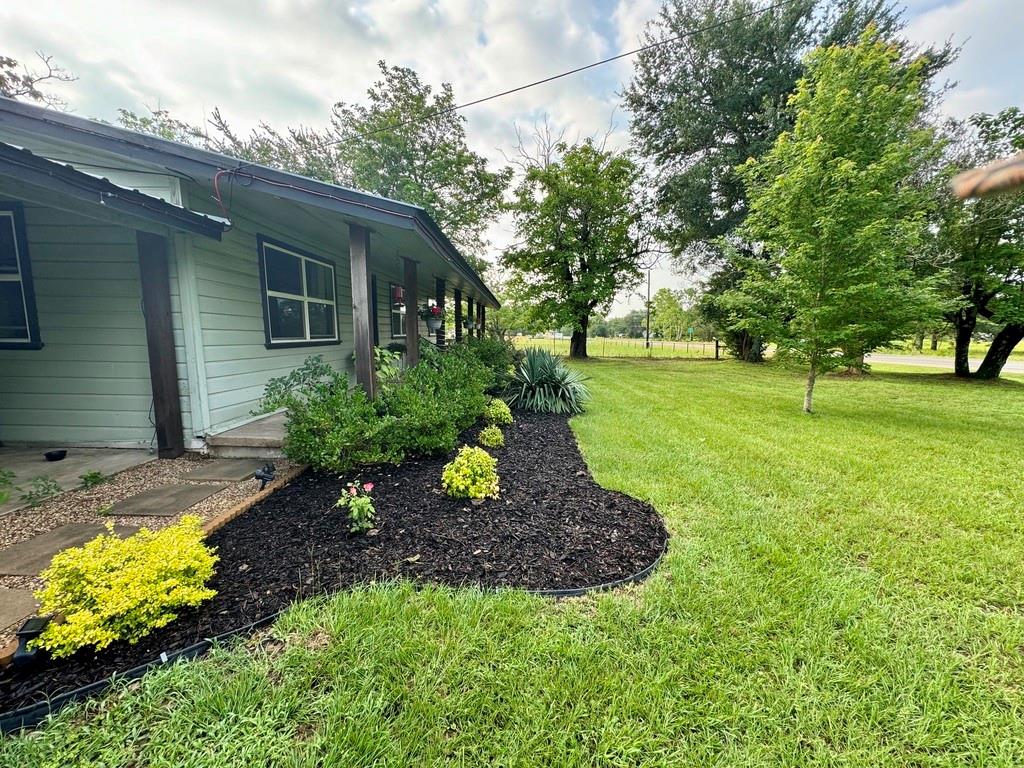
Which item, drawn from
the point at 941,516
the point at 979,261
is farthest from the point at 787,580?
the point at 979,261

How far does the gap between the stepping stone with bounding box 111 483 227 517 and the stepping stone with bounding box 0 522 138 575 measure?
185 millimetres

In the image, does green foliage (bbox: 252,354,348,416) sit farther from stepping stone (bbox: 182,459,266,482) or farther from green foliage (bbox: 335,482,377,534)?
green foliage (bbox: 335,482,377,534)

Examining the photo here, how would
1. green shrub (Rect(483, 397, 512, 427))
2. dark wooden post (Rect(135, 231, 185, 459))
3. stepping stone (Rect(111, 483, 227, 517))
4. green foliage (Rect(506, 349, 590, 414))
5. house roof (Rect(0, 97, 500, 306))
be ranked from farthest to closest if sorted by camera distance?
green foliage (Rect(506, 349, 590, 414))
green shrub (Rect(483, 397, 512, 427))
dark wooden post (Rect(135, 231, 185, 459))
house roof (Rect(0, 97, 500, 306))
stepping stone (Rect(111, 483, 227, 517))

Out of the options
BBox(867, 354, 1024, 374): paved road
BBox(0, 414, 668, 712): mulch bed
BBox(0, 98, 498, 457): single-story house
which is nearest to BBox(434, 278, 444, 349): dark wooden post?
BBox(0, 98, 498, 457): single-story house

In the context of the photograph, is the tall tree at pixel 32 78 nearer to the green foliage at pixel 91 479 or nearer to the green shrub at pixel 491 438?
the green foliage at pixel 91 479

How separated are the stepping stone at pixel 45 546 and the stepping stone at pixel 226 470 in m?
0.82

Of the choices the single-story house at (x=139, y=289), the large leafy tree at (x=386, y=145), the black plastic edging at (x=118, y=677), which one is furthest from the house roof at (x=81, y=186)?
the large leafy tree at (x=386, y=145)

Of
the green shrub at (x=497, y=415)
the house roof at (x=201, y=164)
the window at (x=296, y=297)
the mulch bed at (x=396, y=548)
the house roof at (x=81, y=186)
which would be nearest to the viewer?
Answer: the mulch bed at (x=396, y=548)

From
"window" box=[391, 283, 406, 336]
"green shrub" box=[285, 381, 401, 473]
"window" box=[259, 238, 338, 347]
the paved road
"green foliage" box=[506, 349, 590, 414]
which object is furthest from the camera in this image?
the paved road

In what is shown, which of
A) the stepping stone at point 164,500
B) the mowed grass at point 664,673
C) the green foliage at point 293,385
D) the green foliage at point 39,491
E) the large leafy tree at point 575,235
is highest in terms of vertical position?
the large leafy tree at point 575,235

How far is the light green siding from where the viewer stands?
146 inches

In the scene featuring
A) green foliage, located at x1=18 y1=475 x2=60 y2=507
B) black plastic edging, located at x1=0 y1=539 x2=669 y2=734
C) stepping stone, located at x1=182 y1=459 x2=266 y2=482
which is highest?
green foliage, located at x1=18 y1=475 x2=60 y2=507

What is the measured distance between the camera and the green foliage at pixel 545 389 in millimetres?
6520

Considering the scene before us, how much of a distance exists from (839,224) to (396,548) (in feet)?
24.9
